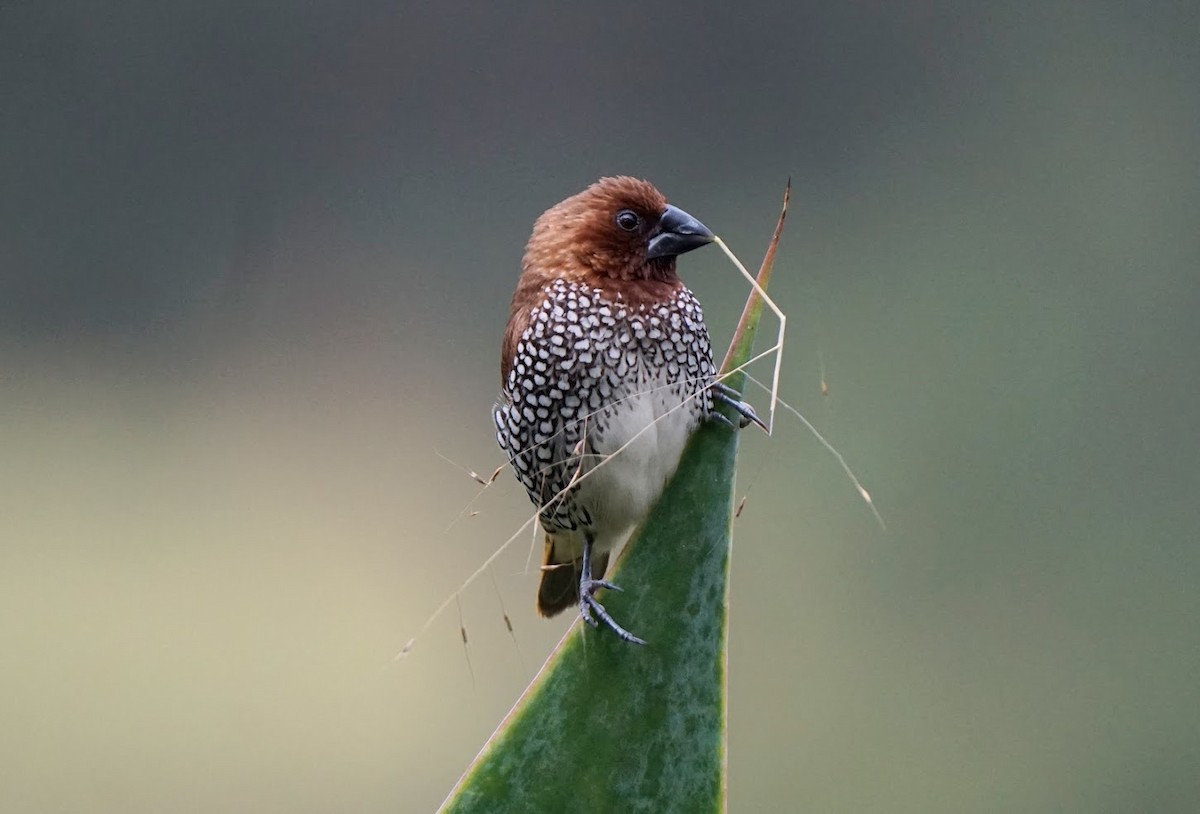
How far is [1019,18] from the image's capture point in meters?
2.90

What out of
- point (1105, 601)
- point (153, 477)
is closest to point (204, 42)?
point (153, 477)

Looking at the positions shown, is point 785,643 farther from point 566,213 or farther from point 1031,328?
point 566,213

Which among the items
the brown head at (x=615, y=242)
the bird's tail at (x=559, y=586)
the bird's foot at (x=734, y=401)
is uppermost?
the brown head at (x=615, y=242)

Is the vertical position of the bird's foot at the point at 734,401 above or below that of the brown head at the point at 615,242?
below

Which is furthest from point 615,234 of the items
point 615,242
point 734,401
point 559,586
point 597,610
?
point 559,586

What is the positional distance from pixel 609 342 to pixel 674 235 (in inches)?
5.6

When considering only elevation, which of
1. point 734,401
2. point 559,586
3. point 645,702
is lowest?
point 559,586

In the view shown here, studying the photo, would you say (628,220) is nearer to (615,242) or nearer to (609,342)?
(615,242)

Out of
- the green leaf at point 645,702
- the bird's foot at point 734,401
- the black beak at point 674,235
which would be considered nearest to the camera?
the green leaf at point 645,702

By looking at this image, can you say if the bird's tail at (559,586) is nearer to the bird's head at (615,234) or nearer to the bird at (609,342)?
the bird at (609,342)

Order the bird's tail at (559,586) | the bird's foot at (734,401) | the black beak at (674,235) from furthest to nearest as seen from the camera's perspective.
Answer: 1. the bird's tail at (559,586)
2. the black beak at (674,235)
3. the bird's foot at (734,401)

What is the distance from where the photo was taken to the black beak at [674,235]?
4.11 ft

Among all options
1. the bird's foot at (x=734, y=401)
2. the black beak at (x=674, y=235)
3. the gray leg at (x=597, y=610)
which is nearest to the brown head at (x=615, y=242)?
the black beak at (x=674, y=235)

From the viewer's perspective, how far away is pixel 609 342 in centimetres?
134
